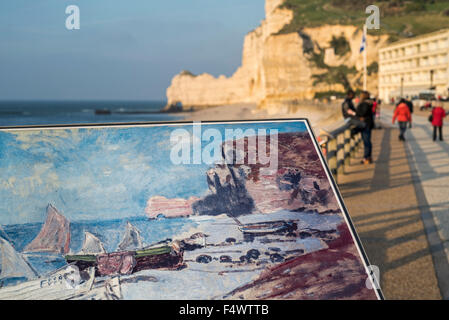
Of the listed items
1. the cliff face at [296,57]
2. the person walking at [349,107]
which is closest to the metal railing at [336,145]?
the person walking at [349,107]

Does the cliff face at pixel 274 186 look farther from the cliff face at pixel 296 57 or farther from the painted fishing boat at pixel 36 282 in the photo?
the cliff face at pixel 296 57

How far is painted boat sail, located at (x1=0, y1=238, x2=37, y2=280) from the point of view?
2.63 m

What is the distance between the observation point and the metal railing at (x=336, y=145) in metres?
9.12

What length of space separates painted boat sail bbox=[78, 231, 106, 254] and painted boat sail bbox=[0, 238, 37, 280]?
0.96 feet

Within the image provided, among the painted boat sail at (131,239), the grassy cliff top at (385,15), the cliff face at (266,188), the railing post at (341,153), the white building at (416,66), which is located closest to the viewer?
the painted boat sail at (131,239)

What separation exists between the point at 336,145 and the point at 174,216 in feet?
24.8

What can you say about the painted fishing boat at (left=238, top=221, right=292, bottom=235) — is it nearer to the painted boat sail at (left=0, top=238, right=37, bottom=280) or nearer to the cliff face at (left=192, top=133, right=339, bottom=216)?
the cliff face at (left=192, top=133, right=339, bottom=216)

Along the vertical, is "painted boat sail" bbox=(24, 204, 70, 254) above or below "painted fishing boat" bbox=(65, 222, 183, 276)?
above

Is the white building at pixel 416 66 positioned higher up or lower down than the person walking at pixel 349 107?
higher up

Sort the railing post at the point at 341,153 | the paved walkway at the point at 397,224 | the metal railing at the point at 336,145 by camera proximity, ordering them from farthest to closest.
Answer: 1. the railing post at the point at 341,153
2. the metal railing at the point at 336,145
3. the paved walkway at the point at 397,224

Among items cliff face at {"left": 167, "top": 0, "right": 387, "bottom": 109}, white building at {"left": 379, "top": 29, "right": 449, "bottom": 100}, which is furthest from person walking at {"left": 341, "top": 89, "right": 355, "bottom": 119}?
cliff face at {"left": 167, "top": 0, "right": 387, "bottom": 109}

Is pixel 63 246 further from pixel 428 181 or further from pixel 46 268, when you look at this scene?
pixel 428 181

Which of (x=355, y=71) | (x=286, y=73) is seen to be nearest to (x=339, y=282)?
(x=286, y=73)

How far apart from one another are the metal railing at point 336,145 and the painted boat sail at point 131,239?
5909 millimetres
